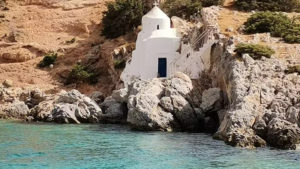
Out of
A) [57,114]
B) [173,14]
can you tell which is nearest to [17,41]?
[173,14]

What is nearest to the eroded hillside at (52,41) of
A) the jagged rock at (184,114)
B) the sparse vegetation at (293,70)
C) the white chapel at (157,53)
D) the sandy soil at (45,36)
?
the sandy soil at (45,36)

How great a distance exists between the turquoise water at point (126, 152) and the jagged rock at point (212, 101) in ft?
7.89

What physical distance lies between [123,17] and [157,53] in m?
12.6

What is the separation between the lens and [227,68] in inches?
1353

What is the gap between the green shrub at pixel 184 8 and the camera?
4866 centimetres

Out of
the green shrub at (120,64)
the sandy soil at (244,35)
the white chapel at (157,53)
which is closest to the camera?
the sandy soil at (244,35)

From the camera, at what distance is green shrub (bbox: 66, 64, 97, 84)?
5203 cm

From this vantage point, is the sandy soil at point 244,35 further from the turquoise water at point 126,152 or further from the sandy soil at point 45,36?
the sandy soil at point 45,36

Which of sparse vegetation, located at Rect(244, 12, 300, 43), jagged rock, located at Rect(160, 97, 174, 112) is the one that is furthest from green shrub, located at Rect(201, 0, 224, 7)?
jagged rock, located at Rect(160, 97, 174, 112)

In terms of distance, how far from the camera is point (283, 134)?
90.0 ft

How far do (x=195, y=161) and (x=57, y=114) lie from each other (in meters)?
16.9

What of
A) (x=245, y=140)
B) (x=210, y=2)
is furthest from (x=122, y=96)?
(x=210, y=2)

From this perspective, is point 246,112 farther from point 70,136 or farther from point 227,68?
point 70,136

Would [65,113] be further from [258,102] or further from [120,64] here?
[258,102]
